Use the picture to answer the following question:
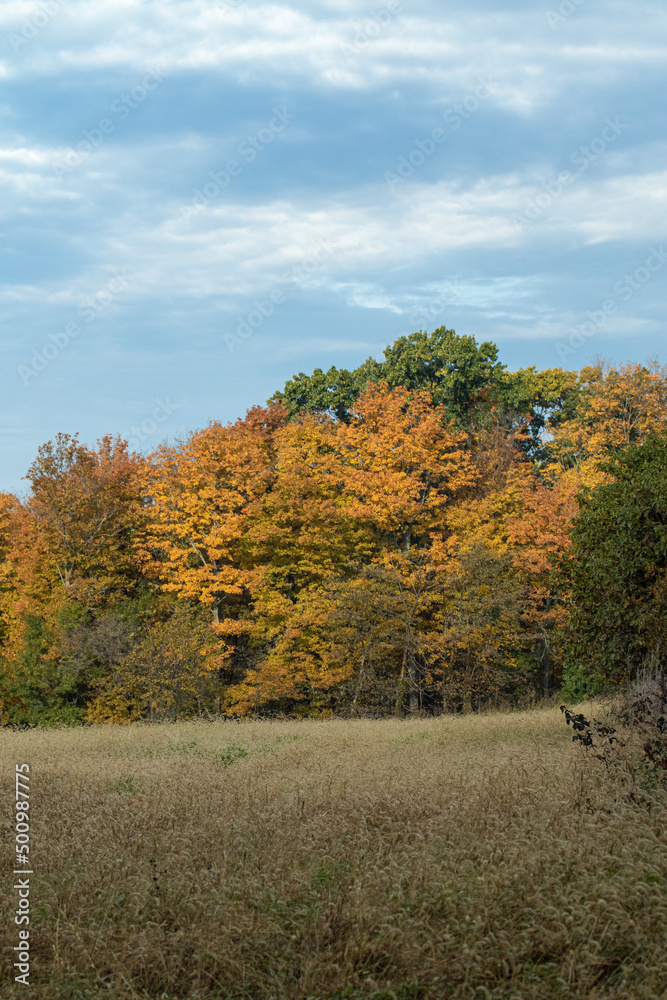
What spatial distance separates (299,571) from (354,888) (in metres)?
26.7

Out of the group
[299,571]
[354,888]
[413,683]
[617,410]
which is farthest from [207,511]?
[354,888]

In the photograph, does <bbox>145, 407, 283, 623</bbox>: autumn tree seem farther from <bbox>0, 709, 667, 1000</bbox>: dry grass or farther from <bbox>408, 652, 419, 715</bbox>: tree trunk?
<bbox>0, 709, 667, 1000</bbox>: dry grass

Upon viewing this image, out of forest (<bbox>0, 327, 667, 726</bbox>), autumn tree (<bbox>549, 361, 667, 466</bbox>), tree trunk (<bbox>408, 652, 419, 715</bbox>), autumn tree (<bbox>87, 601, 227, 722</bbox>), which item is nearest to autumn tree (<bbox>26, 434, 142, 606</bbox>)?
forest (<bbox>0, 327, 667, 726</bbox>)

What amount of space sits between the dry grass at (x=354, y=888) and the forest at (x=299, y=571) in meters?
19.4

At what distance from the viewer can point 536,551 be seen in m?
31.9

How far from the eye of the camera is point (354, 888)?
6156mm

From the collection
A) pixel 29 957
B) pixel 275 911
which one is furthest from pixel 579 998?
pixel 29 957

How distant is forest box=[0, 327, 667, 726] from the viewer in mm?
30531

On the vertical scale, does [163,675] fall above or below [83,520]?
below

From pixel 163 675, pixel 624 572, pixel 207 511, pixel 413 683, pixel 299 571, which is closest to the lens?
pixel 624 572

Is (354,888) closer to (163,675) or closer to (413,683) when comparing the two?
(163,675)

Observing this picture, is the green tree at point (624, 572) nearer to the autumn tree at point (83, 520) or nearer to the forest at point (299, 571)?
the forest at point (299, 571)

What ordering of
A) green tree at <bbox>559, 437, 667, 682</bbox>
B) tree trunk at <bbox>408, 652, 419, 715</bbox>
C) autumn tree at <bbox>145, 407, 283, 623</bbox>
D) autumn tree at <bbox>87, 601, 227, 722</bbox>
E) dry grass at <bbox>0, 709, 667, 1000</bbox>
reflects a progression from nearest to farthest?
dry grass at <bbox>0, 709, 667, 1000</bbox>
green tree at <bbox>559, 437, 667, 682</bbox>
autumn tree at <bbox>87, 601, 227, 722</bbox>
tree trunk at <bbox>408, 652, 419, 715</bbox>
autumn tree at <bbox>145, 407, 283, 623</bbox>

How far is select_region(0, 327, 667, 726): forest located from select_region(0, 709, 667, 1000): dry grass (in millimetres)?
19376
